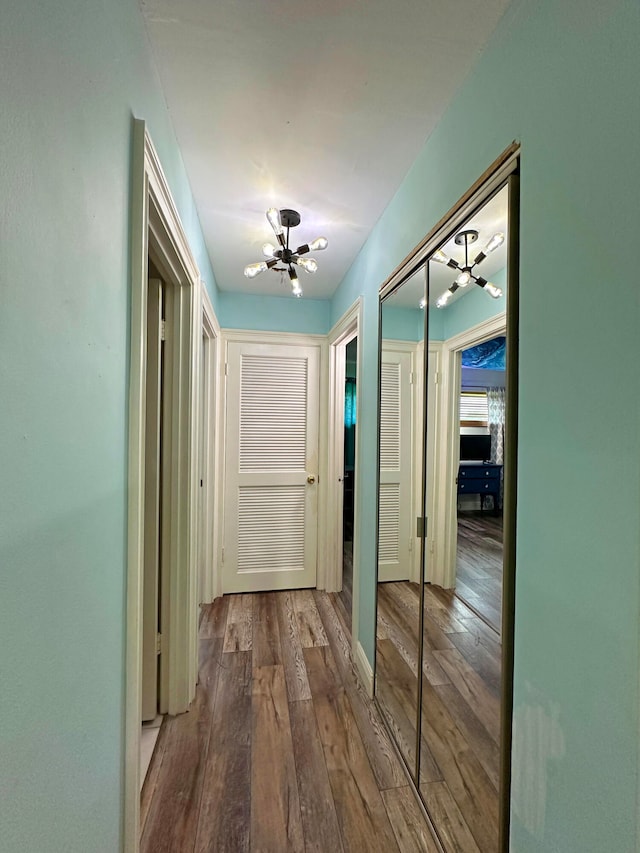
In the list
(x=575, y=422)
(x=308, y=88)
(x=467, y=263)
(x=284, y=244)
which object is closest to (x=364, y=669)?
(x=575, y=422)

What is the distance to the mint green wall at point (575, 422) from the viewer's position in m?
0.63

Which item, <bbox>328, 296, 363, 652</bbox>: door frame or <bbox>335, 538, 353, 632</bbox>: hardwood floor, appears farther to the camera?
<bbox>328, 296, 363, 652</bbox>: door frame

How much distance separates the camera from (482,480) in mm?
1110

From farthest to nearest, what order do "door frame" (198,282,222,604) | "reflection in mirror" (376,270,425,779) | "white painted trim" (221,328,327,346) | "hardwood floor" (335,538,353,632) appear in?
"white painted trim" (221,328,327,346) < "hardwood floor" (335,538,353,632) < "door frame" (198,282,222,604) < "reflection in mirror" (376,270,425,779)

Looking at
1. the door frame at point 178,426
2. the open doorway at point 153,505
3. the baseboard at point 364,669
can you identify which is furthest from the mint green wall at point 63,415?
the baseboard at point 364,669

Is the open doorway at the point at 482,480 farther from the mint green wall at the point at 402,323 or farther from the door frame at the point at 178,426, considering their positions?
the door frame at the point at 178,426

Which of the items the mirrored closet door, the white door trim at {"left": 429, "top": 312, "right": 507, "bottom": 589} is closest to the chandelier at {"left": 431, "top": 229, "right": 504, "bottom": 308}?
the mirrored closet door

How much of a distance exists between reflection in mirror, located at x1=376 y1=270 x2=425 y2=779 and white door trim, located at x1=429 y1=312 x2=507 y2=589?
132 mm

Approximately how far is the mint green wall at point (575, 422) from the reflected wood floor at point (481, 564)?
0.11 meters

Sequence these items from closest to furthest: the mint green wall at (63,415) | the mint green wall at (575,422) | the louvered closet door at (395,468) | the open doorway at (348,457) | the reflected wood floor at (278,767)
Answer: the mint green wall at (63,415), the mint green wall at (575,422), the reflected wood floor at (278,767), the louvered closet door at (395,468), the open doorway at (348,457)

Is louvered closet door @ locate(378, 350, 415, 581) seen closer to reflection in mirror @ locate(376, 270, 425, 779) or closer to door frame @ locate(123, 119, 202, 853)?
reflection in mirror @ locate(376, 270, 425, 779)

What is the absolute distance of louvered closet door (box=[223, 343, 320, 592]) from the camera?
3014 mm

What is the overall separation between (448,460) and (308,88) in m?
1.31

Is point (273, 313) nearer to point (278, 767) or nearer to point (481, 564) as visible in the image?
point (481, 564)
